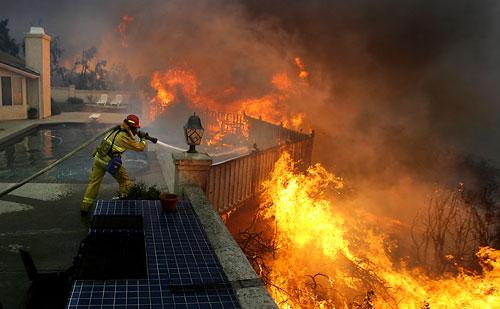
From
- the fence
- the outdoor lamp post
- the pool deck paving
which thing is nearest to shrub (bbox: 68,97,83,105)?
the pool deck paving

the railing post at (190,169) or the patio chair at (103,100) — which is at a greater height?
the patio chair at (103,100)

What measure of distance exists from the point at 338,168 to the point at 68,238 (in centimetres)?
994

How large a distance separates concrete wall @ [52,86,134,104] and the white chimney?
7.05 metres

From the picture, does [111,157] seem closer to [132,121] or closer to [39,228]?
[132,121]

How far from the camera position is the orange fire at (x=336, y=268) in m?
6.25

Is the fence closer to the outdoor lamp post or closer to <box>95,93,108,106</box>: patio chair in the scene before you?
the outdoor lamp post

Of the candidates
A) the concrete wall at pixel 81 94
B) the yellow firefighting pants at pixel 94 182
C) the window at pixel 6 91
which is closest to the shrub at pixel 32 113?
the window at pixel 6 91

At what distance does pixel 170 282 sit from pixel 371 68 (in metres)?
17.9

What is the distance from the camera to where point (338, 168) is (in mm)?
13258

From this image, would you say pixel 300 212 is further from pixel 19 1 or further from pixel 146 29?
pixel 19 1

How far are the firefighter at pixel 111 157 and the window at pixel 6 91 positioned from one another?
13586 mm

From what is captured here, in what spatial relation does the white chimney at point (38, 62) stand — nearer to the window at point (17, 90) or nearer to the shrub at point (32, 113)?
the shrub at point (32, 113)

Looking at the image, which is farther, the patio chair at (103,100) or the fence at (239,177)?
the patio chair at (103,100)

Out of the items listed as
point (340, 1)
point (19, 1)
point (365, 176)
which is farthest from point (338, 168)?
point (19, 1)
